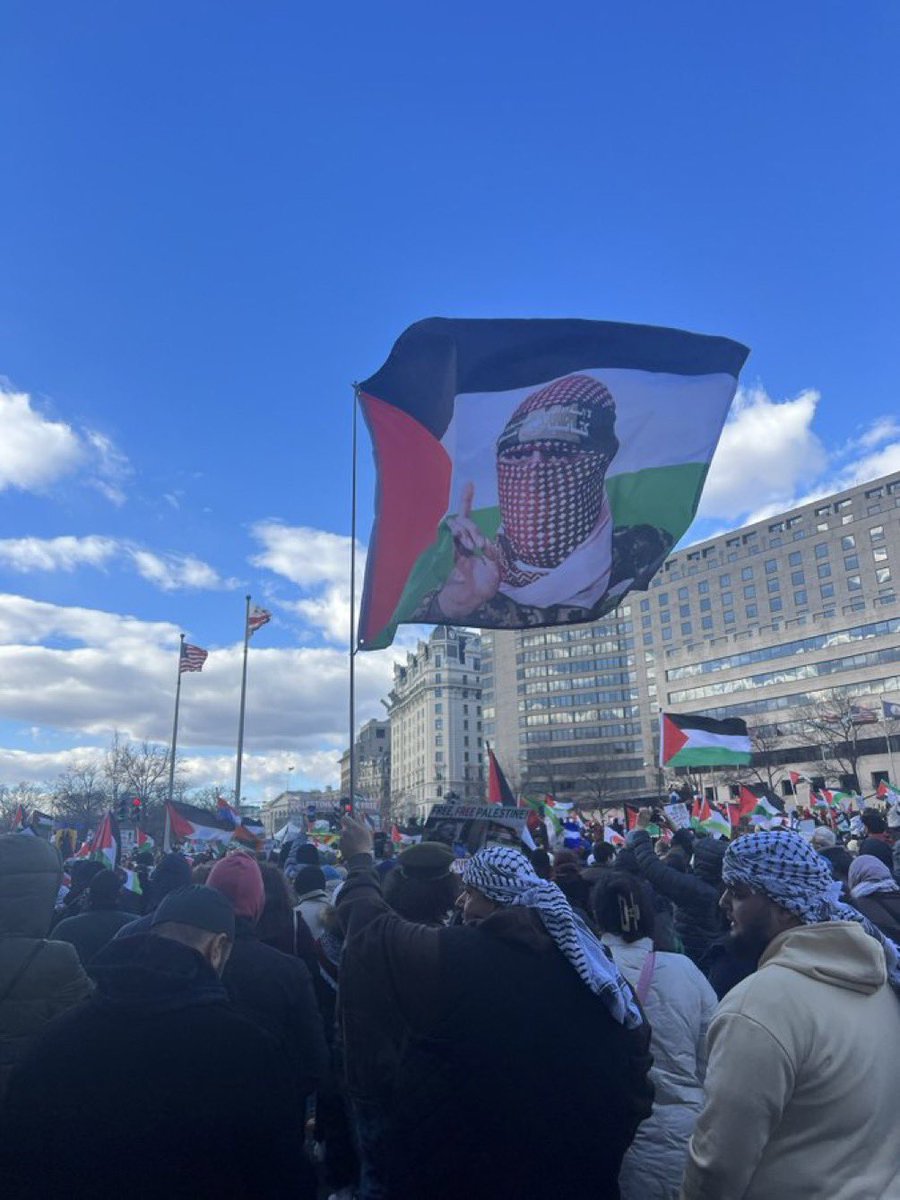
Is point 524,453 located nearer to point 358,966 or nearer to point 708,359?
point 708,359

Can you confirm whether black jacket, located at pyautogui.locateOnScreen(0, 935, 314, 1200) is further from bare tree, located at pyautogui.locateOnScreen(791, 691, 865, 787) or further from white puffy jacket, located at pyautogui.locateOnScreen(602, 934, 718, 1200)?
bare tree, located at pyautogui.locateOnScreen(791, 691, 865, 787)

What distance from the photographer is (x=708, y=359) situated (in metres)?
7.74

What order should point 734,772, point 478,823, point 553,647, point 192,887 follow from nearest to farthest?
point 192,887 < point 478,823 < point 734,772 < point 553,647

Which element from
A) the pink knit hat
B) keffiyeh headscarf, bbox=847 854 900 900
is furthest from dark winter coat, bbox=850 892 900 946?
the pink knit hat

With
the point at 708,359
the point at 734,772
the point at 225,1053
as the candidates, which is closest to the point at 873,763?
the point at 734,772

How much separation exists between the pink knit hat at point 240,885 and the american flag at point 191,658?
27634 millimetres

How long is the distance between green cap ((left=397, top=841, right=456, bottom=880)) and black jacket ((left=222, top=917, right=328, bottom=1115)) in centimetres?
77

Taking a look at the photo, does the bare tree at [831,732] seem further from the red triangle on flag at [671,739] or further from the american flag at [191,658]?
the red triangle on flag at [671,739]

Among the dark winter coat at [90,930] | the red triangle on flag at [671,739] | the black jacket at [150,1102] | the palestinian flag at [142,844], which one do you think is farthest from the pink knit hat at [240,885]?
the palestinian flag at [142,844]

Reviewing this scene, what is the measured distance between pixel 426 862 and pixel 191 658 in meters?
28.9

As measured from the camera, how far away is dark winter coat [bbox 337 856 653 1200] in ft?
7.81

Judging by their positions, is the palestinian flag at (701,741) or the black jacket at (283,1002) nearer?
the black jacket at (283,1002)

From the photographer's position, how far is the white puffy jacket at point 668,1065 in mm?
3273

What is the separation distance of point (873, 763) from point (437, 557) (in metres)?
90.5
